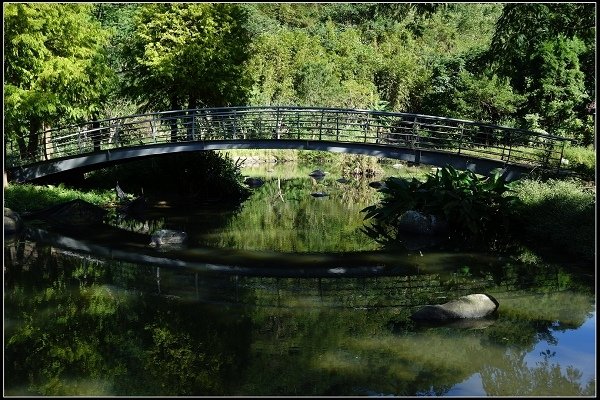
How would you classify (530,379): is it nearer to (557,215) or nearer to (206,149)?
(557,215)

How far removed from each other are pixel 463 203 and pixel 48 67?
10.8 meters

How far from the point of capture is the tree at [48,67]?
17297 millimetres

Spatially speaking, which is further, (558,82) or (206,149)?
(558,82)

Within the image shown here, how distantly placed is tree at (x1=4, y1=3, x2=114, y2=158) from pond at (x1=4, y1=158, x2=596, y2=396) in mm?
3545

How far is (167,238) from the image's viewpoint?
594 inches

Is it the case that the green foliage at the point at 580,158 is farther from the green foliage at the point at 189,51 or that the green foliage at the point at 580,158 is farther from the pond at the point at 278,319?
the green foliage at the point at 189,51

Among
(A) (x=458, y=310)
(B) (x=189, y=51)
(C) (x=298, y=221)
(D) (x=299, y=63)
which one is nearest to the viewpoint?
(A) (x=458, y=310)

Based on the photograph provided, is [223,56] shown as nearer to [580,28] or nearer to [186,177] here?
[186,177]

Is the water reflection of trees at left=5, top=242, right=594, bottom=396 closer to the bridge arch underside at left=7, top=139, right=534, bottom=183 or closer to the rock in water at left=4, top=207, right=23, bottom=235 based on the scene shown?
the rock in water at left=4, top=207, right=23, bottom=235

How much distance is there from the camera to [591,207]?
44.1 feet

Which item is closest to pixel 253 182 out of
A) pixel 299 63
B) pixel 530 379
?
pixel 299 63

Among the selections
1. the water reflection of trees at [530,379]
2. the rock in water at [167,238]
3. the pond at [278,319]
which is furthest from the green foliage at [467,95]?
the water reflection of trees at [530,379]

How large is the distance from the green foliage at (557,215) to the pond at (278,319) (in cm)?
57

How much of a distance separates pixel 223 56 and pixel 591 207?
39.1 ft
